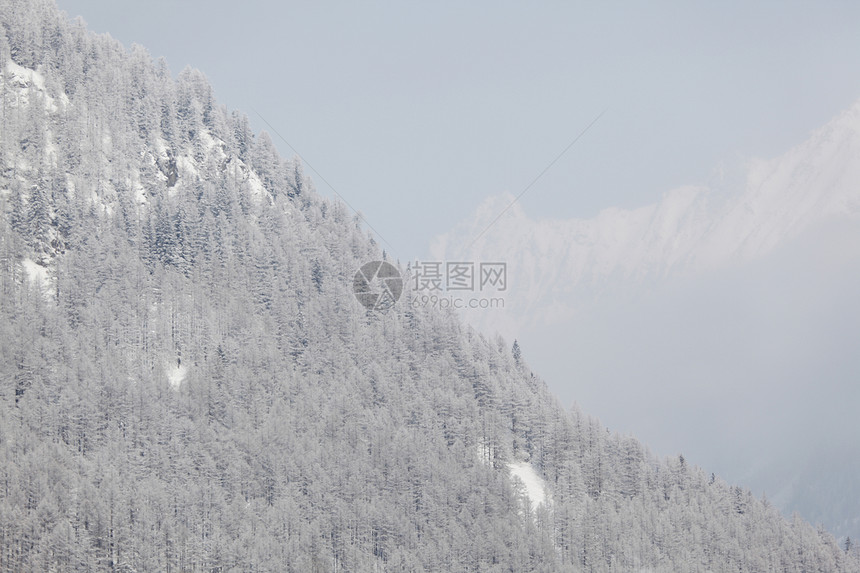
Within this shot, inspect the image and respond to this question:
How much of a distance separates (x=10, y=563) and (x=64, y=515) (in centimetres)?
1240

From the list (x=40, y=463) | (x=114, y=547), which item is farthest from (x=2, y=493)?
(x=114, y=547)

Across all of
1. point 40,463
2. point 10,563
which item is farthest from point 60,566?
point 40,463

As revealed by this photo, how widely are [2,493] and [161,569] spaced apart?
33.2 m

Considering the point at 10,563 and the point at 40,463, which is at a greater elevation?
the point at 40,463

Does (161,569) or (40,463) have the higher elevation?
(40,463)

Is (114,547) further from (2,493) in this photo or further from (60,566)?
(2,493)

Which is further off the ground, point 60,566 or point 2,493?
point 2,493

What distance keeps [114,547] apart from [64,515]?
11.1m

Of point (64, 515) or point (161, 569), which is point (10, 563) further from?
point (161, 569)


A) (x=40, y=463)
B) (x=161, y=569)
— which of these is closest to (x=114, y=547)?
(x=161, y=569)

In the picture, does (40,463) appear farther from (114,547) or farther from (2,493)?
(114,547)

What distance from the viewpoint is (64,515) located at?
635 ft

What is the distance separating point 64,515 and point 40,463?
41.5ft

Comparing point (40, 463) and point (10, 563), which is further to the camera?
point (40, 463)
